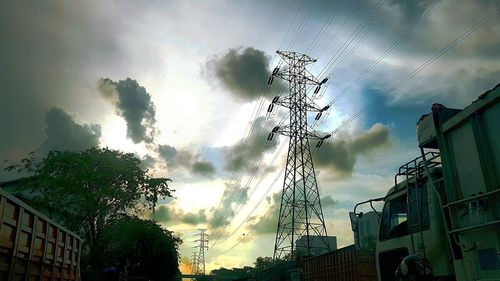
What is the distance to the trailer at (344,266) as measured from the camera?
14.7 metres

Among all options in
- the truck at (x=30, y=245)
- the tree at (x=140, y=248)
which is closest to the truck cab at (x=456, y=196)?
the truck at (x=30, y=245)

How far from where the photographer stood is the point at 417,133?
19.5ft

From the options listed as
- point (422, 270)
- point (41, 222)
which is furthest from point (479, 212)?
point (41, 222)

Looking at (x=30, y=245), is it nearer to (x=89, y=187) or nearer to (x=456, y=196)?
(x=456, y=196)

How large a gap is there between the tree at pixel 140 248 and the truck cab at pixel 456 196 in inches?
903

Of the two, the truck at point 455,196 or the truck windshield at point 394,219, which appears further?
the truck windshield at point 394,219

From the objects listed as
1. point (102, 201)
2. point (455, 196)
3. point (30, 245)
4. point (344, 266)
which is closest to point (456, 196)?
point (455, 196)

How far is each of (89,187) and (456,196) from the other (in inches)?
997

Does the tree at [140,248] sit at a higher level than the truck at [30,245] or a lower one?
higher

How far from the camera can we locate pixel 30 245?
7.00 metres

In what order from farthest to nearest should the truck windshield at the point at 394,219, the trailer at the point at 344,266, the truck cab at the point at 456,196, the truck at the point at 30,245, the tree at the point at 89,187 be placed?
the tree at the point at 89,187, the trailer at the point at 344,266, the truck windshield at the point at 394,219, the truck at the point at 30,245, the truck cab at the point at 456,196

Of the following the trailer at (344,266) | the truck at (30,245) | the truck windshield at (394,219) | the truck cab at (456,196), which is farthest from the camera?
the trailer at (344,266)

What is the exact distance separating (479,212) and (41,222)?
24.4ft

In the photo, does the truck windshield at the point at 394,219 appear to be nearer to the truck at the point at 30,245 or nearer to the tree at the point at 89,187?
the truck at the point at 30,245
